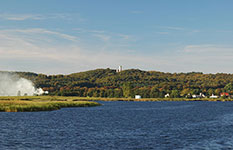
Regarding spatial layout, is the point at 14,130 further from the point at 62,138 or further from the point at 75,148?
the point at 75,148

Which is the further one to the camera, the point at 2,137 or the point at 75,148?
the point at 2,137

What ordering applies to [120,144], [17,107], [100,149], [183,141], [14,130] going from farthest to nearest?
[17,107] < [14,130] < [183,141] < [120,144] < [100,149]

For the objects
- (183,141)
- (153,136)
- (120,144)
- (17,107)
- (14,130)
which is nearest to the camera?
(120,144)

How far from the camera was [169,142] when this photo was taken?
53531mm

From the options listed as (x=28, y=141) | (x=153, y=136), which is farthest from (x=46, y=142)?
(x=153, y=136)

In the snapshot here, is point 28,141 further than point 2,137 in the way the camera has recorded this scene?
No

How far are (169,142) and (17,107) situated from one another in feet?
240

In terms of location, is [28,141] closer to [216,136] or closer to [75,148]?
[75,148]

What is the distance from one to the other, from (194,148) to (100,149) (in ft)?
47.7

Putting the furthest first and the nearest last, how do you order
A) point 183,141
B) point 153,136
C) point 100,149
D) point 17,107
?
point 17,107 → point 153,136 → point 183,141 → point 100,149

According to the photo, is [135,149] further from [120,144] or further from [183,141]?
[183,141]

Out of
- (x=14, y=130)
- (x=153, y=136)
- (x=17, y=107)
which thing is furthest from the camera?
(x=17, y=107)

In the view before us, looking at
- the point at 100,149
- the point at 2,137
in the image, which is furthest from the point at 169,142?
the point at 2,137

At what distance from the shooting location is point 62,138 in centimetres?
5638
